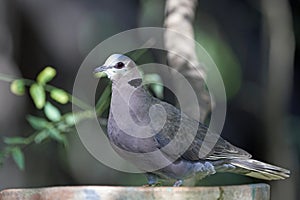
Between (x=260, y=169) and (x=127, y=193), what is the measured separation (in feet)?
4.29

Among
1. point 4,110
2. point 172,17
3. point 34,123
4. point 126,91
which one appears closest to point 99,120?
point 34,123

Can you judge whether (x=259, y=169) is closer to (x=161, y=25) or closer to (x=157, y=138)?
(x=157, y=138)

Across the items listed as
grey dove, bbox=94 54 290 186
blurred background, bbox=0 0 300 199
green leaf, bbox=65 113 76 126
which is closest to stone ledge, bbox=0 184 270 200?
grey dove, bbox=94 54 290 186

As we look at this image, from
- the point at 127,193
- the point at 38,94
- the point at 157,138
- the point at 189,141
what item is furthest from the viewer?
the point at 38,94

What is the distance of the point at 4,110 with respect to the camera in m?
6.16

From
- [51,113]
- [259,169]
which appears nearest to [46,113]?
[51,113]

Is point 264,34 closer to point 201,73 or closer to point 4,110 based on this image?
point 4,110

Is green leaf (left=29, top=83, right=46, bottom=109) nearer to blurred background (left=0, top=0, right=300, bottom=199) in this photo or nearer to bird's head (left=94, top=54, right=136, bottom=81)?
bird's head (left=94, top=54, right=136, bottom=81)

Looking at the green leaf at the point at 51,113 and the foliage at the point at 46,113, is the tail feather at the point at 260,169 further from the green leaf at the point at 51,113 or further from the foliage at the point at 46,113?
the green leaf at the point at 51,113

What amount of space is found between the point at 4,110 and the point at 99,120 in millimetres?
1843

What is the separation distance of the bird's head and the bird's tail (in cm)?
66

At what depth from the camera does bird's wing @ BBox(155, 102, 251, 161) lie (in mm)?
3412

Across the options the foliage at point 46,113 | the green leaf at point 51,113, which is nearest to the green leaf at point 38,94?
the foliage at point 46,113

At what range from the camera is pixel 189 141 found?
11.5 feet
